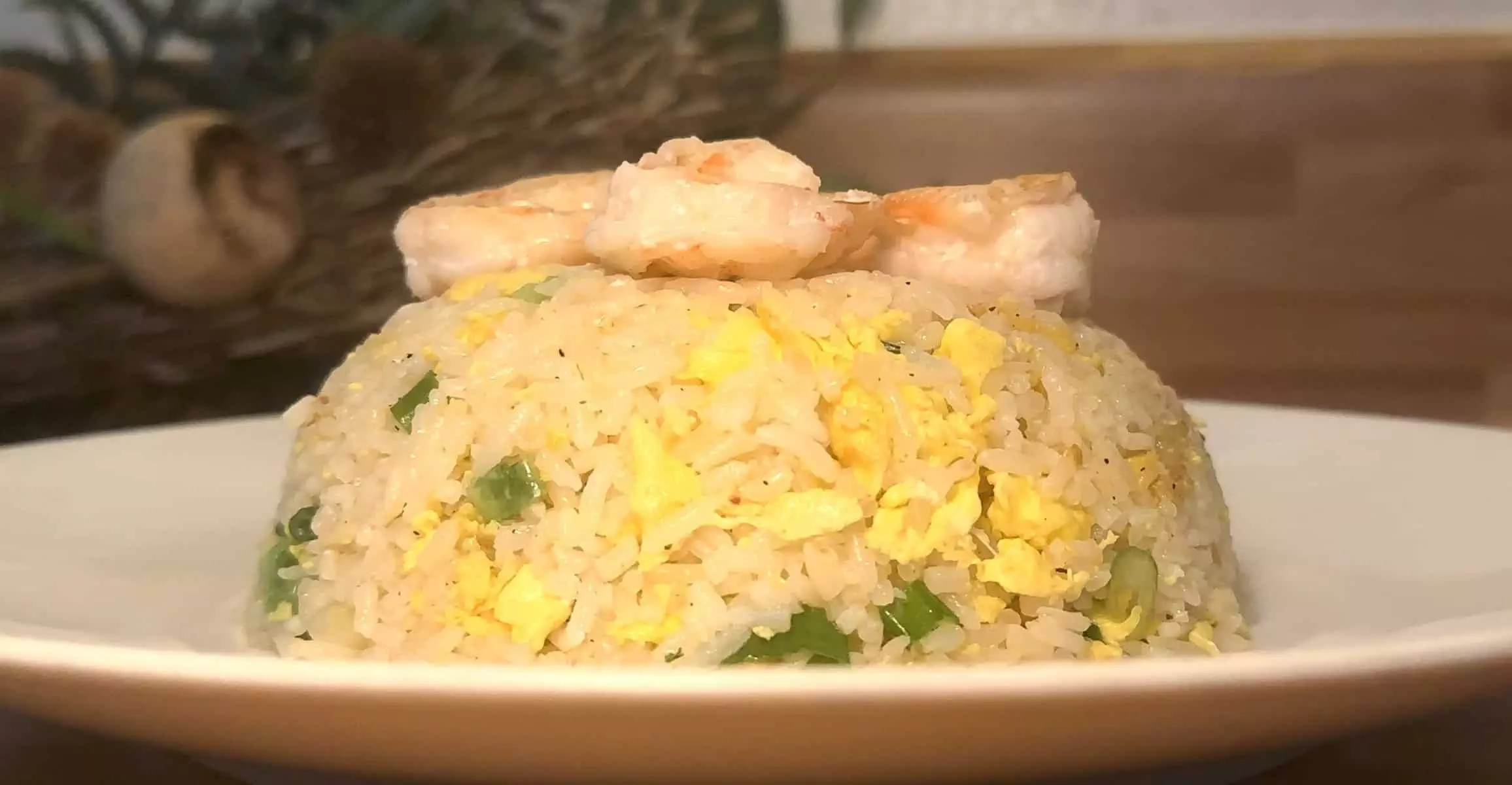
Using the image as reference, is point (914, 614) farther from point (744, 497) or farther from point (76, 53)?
point (76, 53)

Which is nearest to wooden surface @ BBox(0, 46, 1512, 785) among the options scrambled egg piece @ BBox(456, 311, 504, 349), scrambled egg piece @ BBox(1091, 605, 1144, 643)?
scrambled egg piece @ BBox(456, 311, 504, 349)

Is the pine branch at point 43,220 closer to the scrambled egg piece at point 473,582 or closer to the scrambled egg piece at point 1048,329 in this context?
the scrambled egg piece at point 473,582

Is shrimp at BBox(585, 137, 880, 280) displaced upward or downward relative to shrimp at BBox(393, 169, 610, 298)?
upward

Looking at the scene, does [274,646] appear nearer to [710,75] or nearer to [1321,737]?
[1321,737]

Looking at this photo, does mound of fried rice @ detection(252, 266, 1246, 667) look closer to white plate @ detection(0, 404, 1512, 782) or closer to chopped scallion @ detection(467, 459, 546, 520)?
chopped scallion @ detection(467, 459, 546, 520)

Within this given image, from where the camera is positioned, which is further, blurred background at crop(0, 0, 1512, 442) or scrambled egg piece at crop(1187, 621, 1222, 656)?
blurred background at crop(0, 0, 1512, 442)

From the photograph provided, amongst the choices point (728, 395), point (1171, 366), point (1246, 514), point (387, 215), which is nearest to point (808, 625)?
point (728, 395)

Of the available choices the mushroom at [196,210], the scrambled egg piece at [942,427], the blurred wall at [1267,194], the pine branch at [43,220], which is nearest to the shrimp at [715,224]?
the scrambled egg piece at [942,427]
